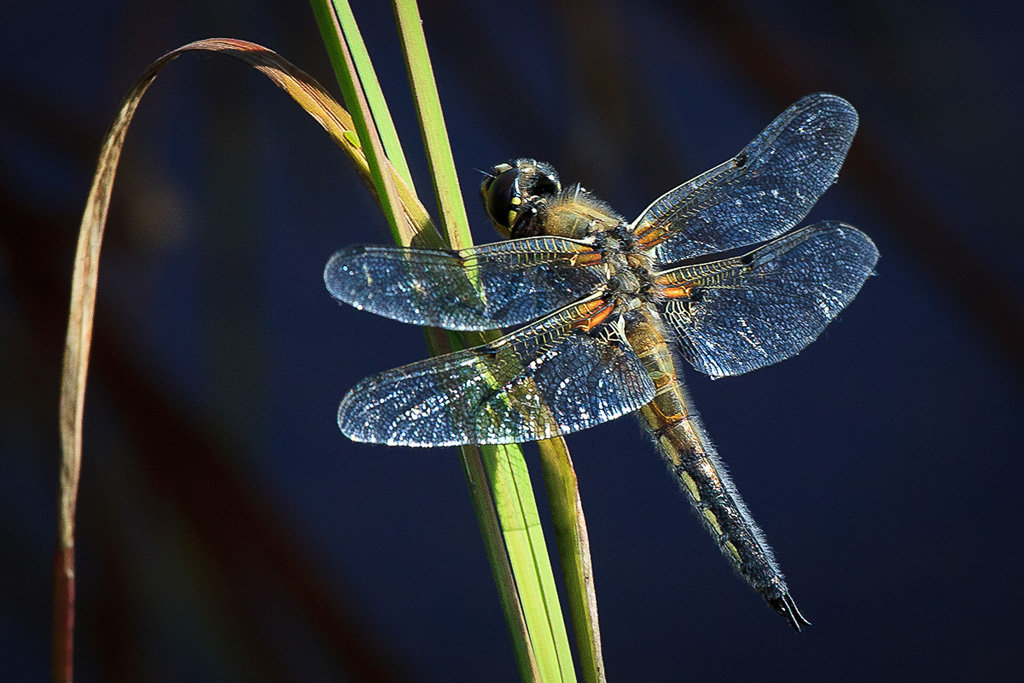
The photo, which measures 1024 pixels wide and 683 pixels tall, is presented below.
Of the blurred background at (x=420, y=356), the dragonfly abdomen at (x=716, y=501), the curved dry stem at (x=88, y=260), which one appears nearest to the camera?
the curved dry stem at (x=88, y=260)

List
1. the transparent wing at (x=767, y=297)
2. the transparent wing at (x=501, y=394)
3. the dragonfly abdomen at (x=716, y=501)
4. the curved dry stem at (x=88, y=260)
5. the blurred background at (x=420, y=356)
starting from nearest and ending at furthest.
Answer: the curved dry stem at (x=88, y=260)
the transparent wing at (x=501, y=394)
the dragonfly abdomen at (x=716, y=501)
the transparent wing at (x=767, y=297)
the blurred background at (x=420, y=356)

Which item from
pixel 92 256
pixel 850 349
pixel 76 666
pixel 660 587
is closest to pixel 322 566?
A: pixel 76 666

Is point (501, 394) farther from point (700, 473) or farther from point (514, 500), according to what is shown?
point (700, 473)

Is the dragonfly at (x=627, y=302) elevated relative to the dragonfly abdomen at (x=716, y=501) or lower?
elevated

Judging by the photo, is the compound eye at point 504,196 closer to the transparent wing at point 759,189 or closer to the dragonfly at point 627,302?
the dragonfly at point 627,302

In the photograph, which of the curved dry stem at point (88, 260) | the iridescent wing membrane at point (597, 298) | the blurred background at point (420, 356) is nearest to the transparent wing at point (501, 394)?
the iridescent wing membrane at point (597, 298)

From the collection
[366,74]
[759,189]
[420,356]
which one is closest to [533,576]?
[366,74]

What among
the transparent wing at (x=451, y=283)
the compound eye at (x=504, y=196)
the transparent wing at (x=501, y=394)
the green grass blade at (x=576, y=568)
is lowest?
the green grass blade at (x=576, y=568)

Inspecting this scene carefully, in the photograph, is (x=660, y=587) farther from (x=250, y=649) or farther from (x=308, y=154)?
(x=308, y=154)
